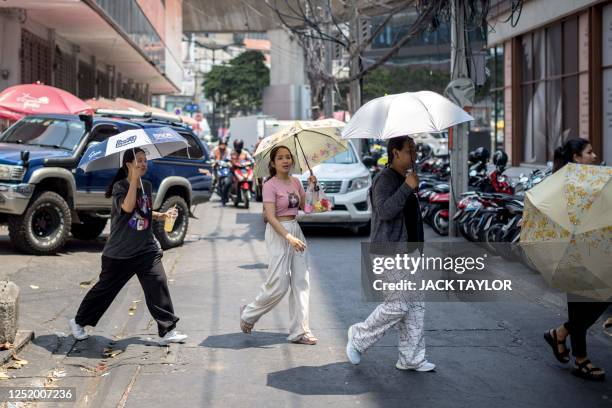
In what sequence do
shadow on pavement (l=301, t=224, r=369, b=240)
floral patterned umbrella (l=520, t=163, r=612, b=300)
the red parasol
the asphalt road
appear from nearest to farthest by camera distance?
1. floral patterned umbrella (l=520, t=163, r=612, b=300)
2. the asphalt road
3. the red parasol
4. shadow on pavement (l=301, t=224, r=369, b=240)

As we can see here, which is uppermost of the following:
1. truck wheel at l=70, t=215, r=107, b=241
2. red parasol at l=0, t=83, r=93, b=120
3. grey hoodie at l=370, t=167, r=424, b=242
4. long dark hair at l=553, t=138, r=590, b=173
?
red parasol at l=0, t=83, r=93, b=120

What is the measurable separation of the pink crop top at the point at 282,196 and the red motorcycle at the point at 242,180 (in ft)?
49.8

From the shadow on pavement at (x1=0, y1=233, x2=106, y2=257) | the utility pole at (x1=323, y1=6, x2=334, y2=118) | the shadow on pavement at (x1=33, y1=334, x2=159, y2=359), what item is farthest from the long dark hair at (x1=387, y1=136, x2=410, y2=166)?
the utility pole at (x1=323, y1=6, x2=334, y2=118)

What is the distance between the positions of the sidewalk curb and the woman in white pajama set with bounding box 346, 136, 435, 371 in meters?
2.78

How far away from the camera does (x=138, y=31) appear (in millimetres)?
28984

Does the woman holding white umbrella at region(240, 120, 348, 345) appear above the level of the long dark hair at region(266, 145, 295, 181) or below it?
below

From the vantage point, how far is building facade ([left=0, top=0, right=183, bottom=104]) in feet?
65.5

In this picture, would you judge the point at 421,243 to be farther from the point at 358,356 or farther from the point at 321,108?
the point at 321,108

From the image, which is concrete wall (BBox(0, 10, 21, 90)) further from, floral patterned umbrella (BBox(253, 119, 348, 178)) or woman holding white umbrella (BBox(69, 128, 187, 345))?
woman holding white umbrella (BBox(69, 128, 187, 345))

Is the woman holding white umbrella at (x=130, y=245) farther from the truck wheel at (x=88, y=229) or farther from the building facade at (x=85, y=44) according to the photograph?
the building facade at (x=85, y=44)

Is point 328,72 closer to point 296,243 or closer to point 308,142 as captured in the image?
point 308,142

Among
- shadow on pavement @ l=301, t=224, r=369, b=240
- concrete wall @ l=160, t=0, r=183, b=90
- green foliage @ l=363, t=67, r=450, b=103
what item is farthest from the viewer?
green foliage @ l=363, t=67, r=450, b=103

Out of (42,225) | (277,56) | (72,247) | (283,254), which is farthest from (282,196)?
(277,56)

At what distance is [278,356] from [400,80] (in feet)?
198
